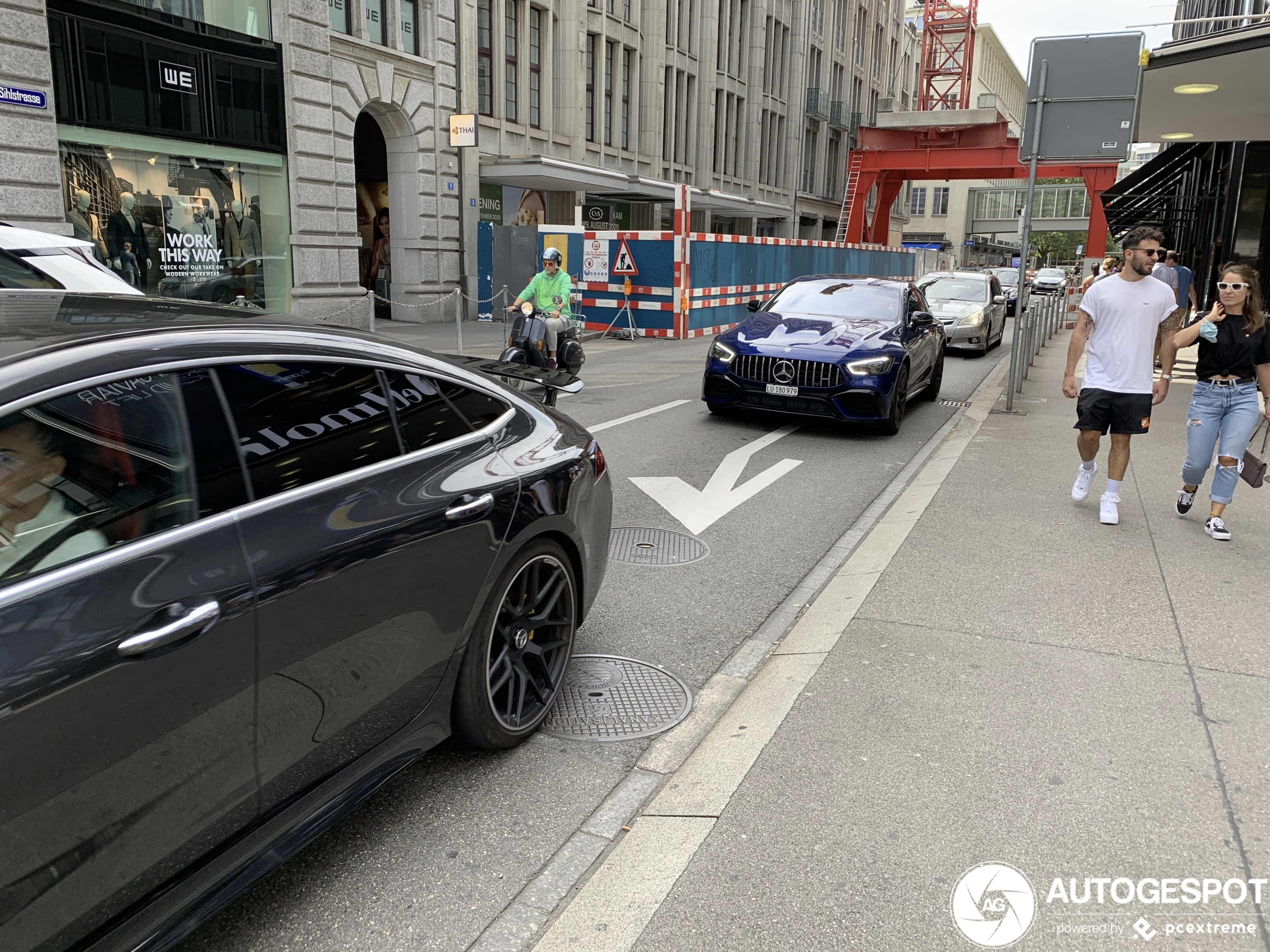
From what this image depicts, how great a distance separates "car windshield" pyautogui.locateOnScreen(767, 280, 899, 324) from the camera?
424 inches

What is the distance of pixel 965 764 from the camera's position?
138 inches

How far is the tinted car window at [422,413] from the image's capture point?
307 cm

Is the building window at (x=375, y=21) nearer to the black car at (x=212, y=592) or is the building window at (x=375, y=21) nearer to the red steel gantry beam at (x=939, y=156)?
the red steel gantry beam at (x=939, y=156)

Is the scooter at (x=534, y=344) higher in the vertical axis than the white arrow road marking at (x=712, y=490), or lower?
higher

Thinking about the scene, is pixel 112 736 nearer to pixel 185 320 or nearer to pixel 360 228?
pixel 185 320

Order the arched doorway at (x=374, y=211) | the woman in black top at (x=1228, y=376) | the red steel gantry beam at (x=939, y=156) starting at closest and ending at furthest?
the woman in black top at (x=1228, y=376) < the arched doorway at (x=374, y=211) < the red steel gantry beam at (x=939, y=156)

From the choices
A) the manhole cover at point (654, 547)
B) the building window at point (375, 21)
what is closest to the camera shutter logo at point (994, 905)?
the manhole cover at point (654, 547)

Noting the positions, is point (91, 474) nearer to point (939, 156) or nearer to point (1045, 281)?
point (939, 156)

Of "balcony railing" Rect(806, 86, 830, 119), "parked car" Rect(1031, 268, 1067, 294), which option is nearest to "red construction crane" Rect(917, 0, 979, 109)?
"parked car" Rect(1031, 268, 1067, 294)

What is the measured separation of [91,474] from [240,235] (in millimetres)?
16650

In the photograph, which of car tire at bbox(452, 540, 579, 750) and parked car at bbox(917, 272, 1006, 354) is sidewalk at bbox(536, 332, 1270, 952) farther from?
parked car at bbox(917, 272, 1006, 354)

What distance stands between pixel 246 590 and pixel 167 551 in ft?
0.67

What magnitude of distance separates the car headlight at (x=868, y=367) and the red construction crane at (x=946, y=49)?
211 ft

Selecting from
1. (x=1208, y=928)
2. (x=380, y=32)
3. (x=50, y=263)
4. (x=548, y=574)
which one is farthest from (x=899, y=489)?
(x=380, y=32)
